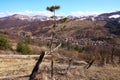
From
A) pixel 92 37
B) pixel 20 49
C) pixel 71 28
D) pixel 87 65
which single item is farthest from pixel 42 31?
pixel 87 65

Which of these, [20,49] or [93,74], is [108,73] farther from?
[20,49]

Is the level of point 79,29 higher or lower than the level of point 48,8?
lower

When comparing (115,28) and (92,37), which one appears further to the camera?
(115,28)

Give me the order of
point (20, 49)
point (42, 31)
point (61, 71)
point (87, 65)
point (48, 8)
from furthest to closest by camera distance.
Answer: point (42, 31)
point (20, 49)
point (87, 65)
point (61, 71)
point (48, 8)

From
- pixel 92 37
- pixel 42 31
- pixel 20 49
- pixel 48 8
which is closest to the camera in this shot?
pixel 48 8

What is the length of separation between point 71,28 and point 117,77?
554 feet

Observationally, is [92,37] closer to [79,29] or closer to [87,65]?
[79,29]

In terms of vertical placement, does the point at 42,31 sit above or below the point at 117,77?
below

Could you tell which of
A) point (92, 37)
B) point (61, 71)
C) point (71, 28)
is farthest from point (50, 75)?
point (71, 28)

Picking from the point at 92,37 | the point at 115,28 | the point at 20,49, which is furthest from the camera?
the point at 115,28

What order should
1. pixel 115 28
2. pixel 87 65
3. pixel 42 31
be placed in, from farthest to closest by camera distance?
1. pixel 42 31
2. pixel 115 28
3. pixel 87 65

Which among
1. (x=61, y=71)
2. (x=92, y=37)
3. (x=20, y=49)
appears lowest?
(x=92, y=37)

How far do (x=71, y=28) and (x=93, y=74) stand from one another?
169m

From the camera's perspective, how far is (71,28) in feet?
595
